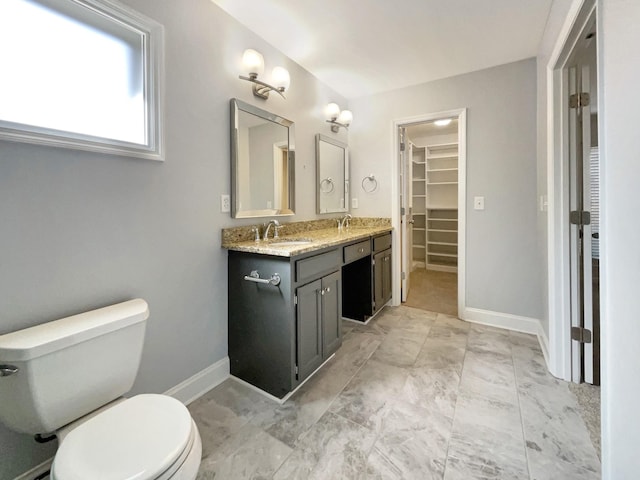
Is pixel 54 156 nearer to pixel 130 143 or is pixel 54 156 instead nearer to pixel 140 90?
pixel 130 143

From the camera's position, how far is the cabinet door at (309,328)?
161 centimetres

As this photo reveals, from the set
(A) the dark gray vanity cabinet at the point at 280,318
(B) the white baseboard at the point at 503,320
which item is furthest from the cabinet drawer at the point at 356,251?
(B) the white baseboard at the point at 503,320

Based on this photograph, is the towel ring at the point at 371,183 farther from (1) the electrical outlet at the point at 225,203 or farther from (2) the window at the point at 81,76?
(2) the window at the point at 81,76

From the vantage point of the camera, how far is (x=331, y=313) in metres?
1.93

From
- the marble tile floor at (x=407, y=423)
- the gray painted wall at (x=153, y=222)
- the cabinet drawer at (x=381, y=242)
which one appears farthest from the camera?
the cabinet drawer at (x=381, y=242)

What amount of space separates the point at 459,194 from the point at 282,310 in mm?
2129

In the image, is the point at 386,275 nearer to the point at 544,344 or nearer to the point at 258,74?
the point at 544,344

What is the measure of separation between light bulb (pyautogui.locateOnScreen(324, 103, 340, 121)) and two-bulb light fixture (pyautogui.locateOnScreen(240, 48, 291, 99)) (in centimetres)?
73

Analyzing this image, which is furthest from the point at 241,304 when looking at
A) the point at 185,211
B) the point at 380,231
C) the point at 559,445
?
the point at 559,445

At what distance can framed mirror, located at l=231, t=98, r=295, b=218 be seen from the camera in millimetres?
1825

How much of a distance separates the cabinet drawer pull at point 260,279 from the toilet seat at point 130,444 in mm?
705

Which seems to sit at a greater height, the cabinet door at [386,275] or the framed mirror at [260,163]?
the framed mirror at [260,163]

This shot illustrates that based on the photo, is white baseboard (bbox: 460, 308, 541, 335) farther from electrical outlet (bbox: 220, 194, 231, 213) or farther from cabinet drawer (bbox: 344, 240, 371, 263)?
electrical outlet (bbox: 220, 194, 231, 213)

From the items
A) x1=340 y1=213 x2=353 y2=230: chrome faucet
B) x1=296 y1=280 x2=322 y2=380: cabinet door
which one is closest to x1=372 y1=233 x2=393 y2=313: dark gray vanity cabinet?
x1=340 y1=213 x2=353 y2=230: chrome faucet
